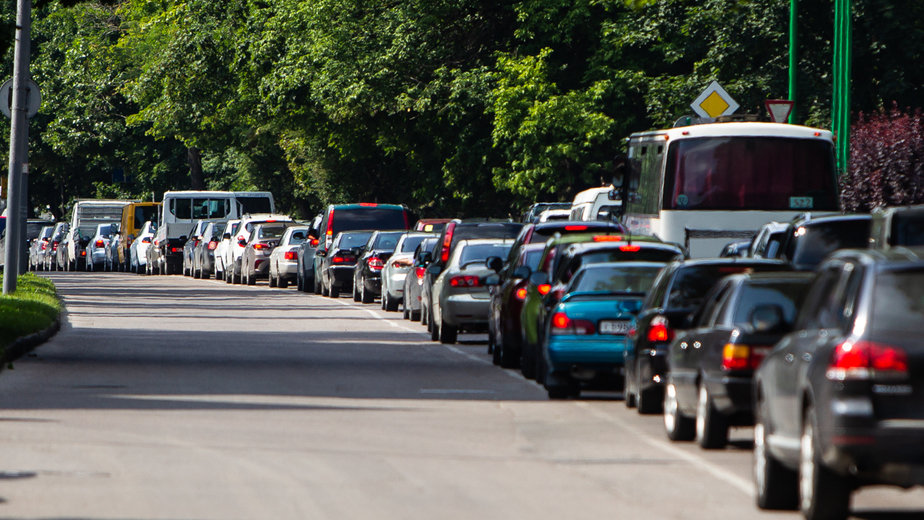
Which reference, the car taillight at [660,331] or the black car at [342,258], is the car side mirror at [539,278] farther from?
the black car at [342,258]

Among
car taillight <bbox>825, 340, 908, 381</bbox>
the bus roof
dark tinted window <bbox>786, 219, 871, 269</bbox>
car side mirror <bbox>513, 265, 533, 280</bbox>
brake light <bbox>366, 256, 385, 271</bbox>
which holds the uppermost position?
the bus roof

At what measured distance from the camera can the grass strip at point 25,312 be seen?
76.6ft

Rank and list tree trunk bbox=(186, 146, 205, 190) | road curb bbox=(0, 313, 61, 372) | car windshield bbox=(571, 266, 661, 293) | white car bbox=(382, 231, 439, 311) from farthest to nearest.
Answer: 1. tree trunk bbox=(186, 146, 205, 190)
2. white car bbox=(382, 231, 439, 311)
3. road curb bbox=(0, 313, 61, 372)
4. car windshield bbox=(571, 266, 661, 293)

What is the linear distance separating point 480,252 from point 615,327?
935cm

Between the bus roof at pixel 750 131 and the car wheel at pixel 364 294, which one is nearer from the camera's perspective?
the bus roof at pixel 750 131

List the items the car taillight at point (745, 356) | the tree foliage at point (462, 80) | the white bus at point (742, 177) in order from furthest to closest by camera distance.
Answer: the tree foliage at point (462, 80)
the white bus at point (742, 177)
the car taillight at point (745, 356)

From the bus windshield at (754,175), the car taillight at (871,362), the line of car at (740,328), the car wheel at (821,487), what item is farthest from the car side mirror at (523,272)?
the car taillight at (871,362)

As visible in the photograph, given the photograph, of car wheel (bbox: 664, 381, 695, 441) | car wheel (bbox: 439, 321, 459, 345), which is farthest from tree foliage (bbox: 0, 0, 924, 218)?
A: car wheel (bbox: 664, 381, 695, 441)

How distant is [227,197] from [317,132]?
12.9ft

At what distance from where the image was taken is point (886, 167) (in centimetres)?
3266

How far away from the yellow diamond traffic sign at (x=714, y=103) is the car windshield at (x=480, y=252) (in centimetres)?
548

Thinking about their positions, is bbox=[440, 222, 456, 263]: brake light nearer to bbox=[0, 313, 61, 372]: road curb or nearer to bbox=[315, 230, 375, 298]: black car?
bbox=[0, 313, 61, 372]: road curb

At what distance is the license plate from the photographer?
672 inches

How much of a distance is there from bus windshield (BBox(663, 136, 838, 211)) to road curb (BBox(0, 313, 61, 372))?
8.57 m
